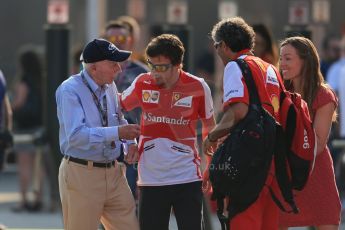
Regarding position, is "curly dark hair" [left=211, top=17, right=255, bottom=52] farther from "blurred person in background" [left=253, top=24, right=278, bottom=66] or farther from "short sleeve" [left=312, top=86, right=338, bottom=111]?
"blurred person in background" [left=253, top=24, right=278, bottom=66]

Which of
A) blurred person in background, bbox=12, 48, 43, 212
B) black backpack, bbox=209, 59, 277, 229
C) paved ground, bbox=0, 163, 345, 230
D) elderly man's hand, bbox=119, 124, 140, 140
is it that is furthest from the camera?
blurred person in background, bbox=12, 48, 43, 212

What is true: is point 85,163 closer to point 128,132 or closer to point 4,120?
point 128,132

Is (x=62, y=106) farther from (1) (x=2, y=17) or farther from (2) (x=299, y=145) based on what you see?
(1) (x=2, y=17)

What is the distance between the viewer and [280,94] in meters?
6.57

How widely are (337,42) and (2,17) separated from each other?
5.02m

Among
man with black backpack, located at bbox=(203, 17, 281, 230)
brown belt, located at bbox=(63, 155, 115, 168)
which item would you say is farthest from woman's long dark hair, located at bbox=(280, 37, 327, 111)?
brown belt, located at bbox=(63, 155, 115, 168)

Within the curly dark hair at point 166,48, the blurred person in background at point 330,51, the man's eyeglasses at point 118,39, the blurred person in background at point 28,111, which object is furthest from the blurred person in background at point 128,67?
the blurred person in background at point 330,51

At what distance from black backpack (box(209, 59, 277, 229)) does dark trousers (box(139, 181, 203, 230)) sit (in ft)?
1.98

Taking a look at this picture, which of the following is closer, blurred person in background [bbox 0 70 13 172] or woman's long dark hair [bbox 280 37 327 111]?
woman's long dark hair [bbox 280 37 327 111]

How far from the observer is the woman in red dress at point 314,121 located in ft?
23.1

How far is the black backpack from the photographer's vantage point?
247 inches

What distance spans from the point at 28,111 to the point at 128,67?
4375mm

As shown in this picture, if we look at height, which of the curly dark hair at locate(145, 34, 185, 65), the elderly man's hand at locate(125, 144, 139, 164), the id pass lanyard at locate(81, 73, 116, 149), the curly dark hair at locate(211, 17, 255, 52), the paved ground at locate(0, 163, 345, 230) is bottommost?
the paved ground at locate(0, 163, 345, 230)

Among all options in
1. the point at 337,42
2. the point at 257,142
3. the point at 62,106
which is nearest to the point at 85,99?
the point at 62,106
